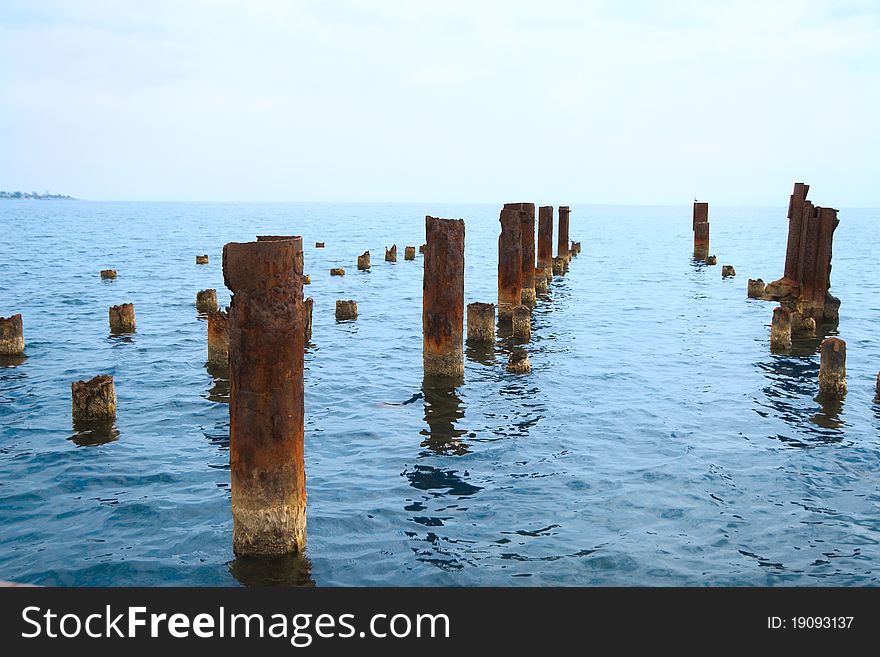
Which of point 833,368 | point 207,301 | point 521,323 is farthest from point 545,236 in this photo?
point 833,368

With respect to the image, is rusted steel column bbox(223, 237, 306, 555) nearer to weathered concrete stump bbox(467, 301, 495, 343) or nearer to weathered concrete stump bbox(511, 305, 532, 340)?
weathered concrete stump bbox(467, 301, 495, 343)

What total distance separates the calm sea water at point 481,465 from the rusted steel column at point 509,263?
1461 millimetres

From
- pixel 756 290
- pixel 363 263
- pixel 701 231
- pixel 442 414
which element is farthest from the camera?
pixel 701 231

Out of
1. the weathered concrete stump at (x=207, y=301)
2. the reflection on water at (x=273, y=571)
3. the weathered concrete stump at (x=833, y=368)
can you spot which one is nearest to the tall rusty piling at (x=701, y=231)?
the weathered concrete stump at (x=207, y=301)

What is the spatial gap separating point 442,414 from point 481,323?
5.35 m

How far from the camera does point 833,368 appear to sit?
14273mm

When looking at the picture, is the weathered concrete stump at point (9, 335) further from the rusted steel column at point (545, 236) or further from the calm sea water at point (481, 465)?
the rusted steel column at point (545, 236)

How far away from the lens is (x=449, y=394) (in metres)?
14.8

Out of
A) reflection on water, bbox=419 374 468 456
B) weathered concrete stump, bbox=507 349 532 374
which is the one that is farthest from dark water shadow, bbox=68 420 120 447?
weathered concrete stump, bbox=507 349 532 374

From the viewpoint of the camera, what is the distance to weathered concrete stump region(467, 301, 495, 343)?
61.1 ft

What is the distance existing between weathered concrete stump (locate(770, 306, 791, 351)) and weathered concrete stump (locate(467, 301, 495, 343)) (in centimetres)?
653

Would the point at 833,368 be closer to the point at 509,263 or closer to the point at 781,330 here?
the point at 781,330

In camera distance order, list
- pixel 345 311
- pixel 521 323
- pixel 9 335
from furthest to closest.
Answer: pixel 345 311 → pixel 521 323 → pixel 9 335

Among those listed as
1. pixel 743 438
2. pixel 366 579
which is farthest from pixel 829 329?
pixel 366 579
